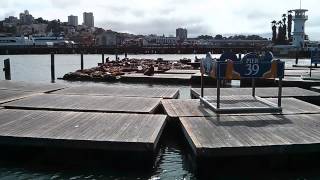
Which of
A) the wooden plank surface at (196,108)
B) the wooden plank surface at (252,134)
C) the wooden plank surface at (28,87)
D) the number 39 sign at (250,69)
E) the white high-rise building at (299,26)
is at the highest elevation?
the white high-rise building at (299,26)

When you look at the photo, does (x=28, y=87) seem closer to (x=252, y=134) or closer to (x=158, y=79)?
(x=252, y=134)

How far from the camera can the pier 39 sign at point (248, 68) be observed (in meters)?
10.7

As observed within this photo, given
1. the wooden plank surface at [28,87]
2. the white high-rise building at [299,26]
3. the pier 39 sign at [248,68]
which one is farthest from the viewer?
the white high-rise building at [299,26]

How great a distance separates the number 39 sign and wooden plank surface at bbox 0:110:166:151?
197cm

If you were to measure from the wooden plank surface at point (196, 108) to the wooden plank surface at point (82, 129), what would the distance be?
86 cm

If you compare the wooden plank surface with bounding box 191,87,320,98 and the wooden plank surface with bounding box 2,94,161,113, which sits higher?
the wooden plank surface with bounding box 191,87,320,98

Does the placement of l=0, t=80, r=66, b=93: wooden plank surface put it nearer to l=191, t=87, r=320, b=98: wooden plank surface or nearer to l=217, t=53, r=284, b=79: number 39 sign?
l=191, t=87, r=320, b=98: wooden plank surface

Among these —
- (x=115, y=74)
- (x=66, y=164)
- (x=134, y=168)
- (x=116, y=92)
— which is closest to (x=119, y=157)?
(x=134, y=168)

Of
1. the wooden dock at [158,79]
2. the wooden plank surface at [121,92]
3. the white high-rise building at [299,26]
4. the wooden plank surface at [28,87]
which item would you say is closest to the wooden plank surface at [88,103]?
the wooden plank surface at [121,92]

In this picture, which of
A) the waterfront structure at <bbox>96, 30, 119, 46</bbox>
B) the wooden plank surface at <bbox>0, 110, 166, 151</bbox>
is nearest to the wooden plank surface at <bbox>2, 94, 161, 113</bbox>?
the wooden plank surface at <bbox>0, 110, 166, 151</bbox>

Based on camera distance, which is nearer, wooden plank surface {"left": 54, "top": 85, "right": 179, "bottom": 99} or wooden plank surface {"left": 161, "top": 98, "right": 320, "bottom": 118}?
wooden plank surface {"left": 161, "top": 98, "right": 320, "bottom": 118}

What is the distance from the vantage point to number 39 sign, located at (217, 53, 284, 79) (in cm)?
1066

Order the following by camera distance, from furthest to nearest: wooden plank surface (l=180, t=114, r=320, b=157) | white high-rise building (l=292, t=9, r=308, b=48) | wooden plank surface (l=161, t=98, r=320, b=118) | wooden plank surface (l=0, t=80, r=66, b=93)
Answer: white high-rise building (l=292, t=9, r=308, b=48) < wooden plank surface (l=0, t=80, r=66, b=93) < wooden plank surface (l=161, t=98, r=320, b=118) < wooden plank surface (l=180, t=114, r=320, b=157)

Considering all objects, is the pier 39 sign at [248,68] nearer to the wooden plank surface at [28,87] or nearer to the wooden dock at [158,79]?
the wooden plank surface at [28,87]
